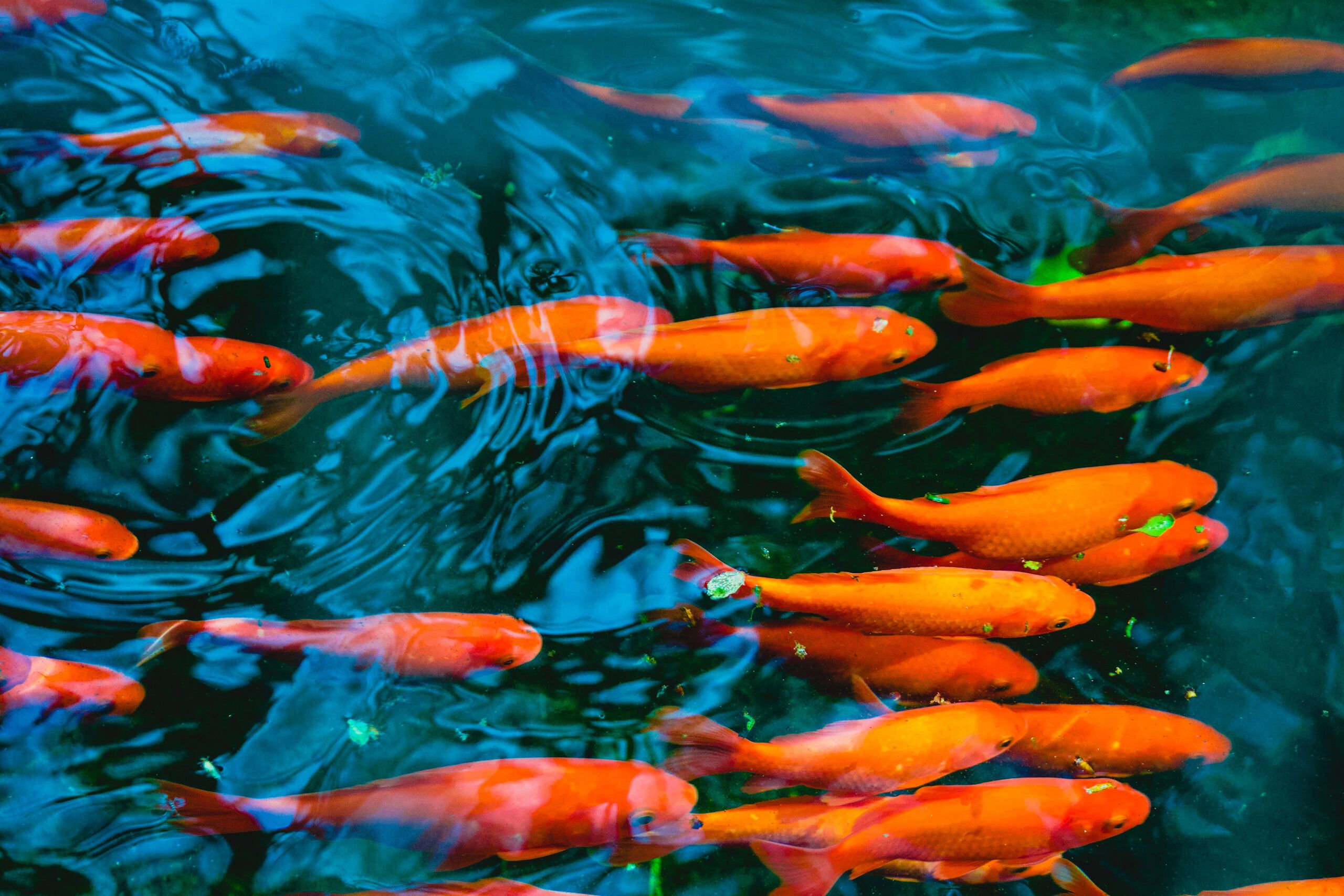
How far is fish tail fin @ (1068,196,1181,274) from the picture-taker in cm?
263

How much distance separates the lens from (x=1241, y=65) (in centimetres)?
279

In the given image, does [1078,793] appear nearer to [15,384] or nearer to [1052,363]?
[1052,363]

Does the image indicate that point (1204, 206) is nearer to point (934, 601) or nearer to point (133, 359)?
point (934, 601)

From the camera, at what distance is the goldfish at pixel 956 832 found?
2094 millimetres

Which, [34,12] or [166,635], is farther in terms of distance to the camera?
[34,12]

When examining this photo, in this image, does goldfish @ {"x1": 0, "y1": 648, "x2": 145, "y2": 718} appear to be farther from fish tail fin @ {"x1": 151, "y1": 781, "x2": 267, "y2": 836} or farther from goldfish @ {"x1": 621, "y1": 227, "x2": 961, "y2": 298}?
goldfish @ {"x1": 621, "y1": 227, "x2": 961, "y2": 298}

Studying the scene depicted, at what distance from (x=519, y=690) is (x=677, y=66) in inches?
90.6

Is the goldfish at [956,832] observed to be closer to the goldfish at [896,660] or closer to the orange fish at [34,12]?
the goldfish at [896,660]

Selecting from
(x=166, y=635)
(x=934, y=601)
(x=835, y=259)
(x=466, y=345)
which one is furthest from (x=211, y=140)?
(x=934, y=601)

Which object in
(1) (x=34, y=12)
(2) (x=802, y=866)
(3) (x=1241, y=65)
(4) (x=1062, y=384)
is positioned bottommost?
(2) (x=802, y=866)

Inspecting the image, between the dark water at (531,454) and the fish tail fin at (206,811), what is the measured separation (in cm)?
6

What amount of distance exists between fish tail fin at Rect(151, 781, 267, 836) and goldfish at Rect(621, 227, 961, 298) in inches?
86.0

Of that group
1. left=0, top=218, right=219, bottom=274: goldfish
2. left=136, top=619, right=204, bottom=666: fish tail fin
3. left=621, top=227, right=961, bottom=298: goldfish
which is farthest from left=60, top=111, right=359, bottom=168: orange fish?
left=136, top=619, right=204, bottom=666: fish tail fin

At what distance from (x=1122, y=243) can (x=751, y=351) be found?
4.93 ft
